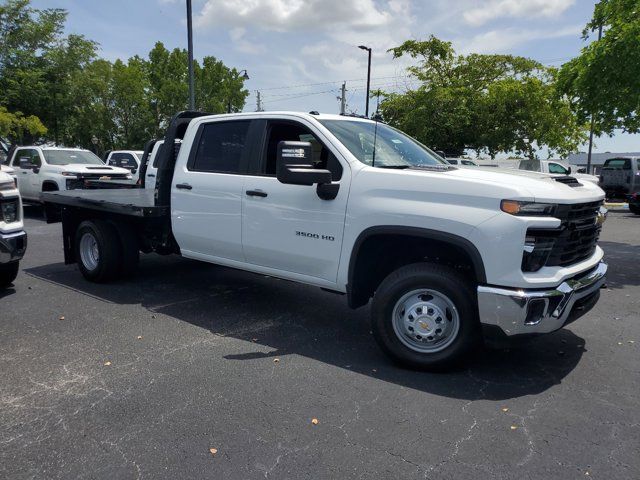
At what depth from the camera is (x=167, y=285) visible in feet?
22.0

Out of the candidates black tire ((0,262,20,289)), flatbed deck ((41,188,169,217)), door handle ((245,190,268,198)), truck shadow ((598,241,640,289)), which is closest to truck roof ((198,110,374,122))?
door handle ((245,190,268,198))

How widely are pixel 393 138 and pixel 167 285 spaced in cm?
351

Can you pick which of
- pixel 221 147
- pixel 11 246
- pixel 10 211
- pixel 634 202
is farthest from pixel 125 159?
pixel 634 202

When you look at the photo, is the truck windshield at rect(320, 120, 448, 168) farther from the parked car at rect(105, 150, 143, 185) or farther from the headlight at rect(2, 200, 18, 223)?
the parked car at rect(105, 150, 143, 185)

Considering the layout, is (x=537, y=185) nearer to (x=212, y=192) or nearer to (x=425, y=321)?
(x=425, y=321)

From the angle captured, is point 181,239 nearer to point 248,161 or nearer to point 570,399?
point 248,161

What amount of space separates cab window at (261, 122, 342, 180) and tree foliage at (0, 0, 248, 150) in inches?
1101

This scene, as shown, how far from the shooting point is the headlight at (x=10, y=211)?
5.59 metres

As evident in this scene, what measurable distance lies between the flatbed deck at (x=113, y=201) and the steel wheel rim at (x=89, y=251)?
423mm

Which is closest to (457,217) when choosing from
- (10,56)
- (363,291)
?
(363,291)

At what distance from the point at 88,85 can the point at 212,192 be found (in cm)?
3168

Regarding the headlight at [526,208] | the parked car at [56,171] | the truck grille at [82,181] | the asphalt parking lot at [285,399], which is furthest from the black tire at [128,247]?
the parked car at [56,171]

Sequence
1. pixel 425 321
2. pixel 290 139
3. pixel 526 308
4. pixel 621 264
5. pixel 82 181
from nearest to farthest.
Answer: pixel 526 308 → pixel 425 321 → pixel 290 139 → pixel 621 264 → pixel 82 181

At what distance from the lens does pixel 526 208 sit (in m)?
3.57
